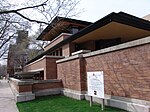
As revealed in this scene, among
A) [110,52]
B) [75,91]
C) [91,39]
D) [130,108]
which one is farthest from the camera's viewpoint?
[91,39]

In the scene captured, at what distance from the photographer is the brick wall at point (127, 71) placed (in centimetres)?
700

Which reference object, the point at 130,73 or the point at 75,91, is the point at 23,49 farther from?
the point at 130,73

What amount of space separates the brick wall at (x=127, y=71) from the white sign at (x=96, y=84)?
51 centimetres

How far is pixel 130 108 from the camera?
749 cm

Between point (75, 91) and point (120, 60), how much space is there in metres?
4.13

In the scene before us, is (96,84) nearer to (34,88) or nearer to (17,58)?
(34,88)

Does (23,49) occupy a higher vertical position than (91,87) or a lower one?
higher

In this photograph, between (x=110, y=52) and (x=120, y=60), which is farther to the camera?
(x=110, y=52)

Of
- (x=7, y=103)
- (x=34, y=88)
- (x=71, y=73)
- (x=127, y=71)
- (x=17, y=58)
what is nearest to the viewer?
(x=127, y=71)

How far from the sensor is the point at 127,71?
25.9ft

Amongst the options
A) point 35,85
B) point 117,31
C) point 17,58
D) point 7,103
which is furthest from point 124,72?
point 17,58

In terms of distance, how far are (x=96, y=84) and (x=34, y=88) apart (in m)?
5.55

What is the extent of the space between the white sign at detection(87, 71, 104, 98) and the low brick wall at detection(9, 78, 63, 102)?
4528mm

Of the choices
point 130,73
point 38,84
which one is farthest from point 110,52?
point 38,84
